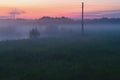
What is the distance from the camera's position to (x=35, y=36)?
162 ft

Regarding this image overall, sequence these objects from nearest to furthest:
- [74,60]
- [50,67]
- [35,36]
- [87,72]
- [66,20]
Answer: [87,72] < [50,67] < [74,60] < [35,36] < [66,20]

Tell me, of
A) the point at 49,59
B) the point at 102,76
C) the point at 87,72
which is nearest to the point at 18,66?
the point at 49,59

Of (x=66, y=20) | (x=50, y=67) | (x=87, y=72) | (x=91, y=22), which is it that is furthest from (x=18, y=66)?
(x=91, y=22)

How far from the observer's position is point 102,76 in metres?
13.6

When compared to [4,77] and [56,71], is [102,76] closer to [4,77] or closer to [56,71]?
[56,71]

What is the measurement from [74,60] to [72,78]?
18.1ft

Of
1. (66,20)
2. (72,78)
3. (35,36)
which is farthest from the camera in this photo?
(66,20)

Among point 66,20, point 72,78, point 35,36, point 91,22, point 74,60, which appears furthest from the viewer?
point 91,22

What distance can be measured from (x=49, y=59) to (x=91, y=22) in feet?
273

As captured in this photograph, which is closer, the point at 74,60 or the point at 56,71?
the point at 56,71

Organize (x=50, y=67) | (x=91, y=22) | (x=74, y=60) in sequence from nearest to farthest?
(x=50, y=67), (x=74, y=60), (x=91, y=22)

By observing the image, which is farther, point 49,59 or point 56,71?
point 49,59

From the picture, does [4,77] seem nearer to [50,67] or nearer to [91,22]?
[50,67]

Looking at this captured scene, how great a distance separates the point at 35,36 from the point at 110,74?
36.2 meters
